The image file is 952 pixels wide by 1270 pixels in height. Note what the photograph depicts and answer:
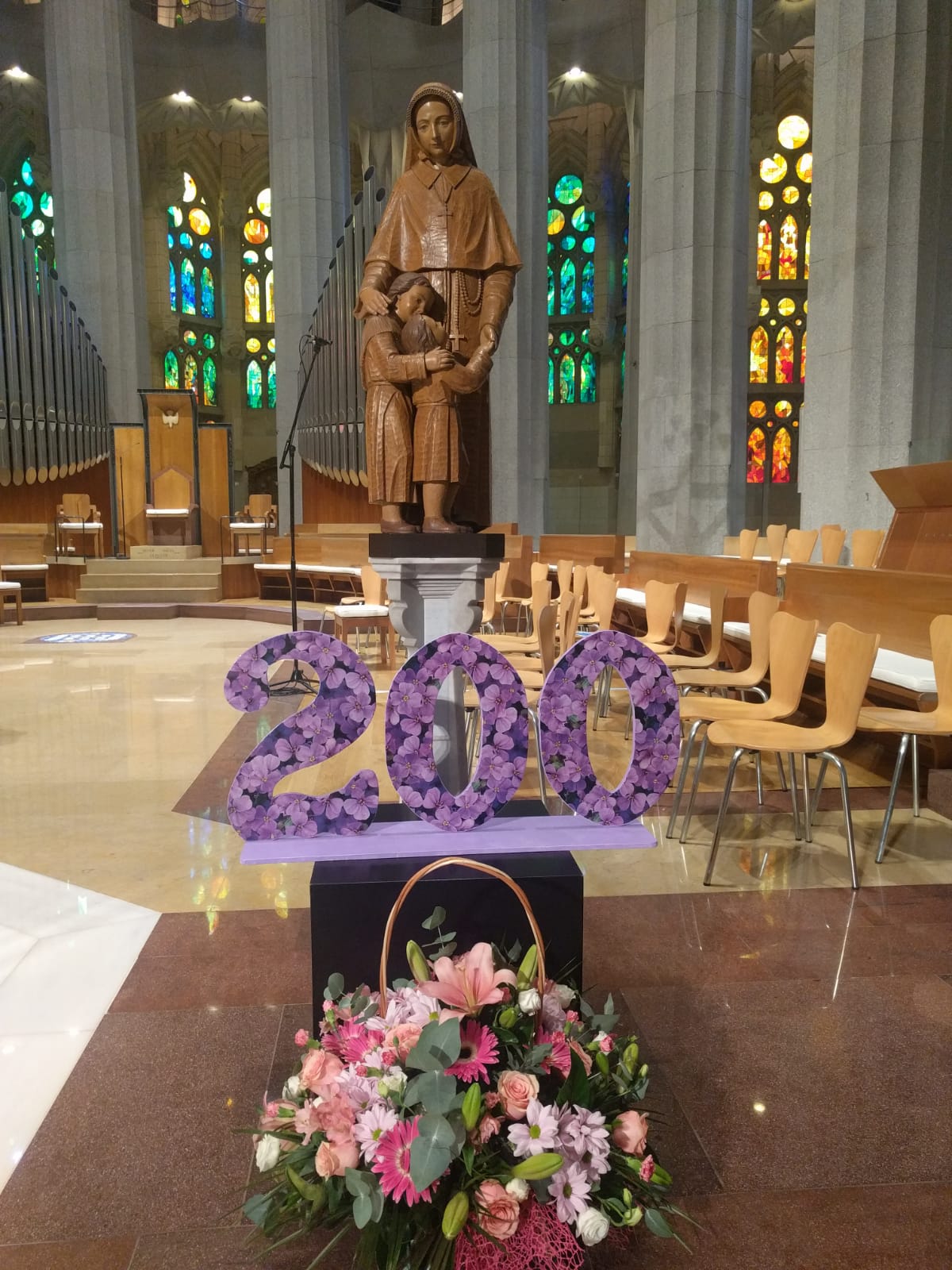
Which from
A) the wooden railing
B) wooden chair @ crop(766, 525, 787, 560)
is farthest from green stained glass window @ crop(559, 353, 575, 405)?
wooden chair @ crop(766, 525, 787, 560)

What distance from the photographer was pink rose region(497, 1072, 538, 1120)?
4.75ft

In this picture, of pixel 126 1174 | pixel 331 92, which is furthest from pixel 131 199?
pixel 126 1174

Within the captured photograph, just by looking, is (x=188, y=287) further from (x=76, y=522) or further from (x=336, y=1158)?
(x=336, y=1158)

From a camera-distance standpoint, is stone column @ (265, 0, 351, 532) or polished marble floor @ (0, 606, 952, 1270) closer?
polished marble floor @ (0, 606, 952, 1270)

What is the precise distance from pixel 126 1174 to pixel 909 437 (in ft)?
31.1

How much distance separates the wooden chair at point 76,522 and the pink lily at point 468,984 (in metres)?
14.2

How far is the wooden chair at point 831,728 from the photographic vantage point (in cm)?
351

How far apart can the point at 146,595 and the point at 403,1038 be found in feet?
41.6

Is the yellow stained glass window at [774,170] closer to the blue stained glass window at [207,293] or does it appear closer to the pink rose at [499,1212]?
the blue stained glass window at [207,293]

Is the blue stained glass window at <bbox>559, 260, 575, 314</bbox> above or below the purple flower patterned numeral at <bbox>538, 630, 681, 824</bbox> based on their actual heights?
above

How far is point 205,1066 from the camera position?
228cm

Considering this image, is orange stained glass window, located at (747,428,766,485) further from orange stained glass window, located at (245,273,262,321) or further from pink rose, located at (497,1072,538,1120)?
pink rose, located at (497,1072,538,1120)

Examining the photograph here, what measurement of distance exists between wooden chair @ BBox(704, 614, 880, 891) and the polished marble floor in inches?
12.5

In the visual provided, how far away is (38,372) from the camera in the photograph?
583 inches
